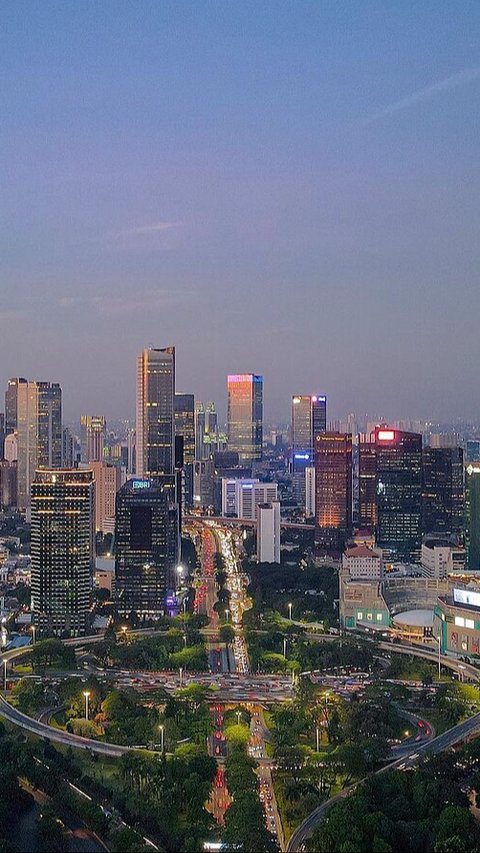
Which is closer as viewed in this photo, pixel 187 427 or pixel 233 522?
pixel 233 522

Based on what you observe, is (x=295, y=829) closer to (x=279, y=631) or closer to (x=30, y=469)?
(x=279, y=631)

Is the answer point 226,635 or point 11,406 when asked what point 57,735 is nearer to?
point 226,635

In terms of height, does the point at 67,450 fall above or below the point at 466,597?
above

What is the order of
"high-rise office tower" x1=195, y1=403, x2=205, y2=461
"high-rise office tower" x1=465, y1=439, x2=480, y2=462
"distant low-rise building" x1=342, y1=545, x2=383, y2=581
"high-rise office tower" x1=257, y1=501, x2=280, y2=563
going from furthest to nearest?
1. "high-rise office tower" x1=195, y1=403, x2=205, y2=461
2. "high-rise office tower" x1=465, y1=439, x2=480, y2=462
3. "high-rise office tower" x1=257, y1=501, x2=280, y2=563
4. "distant low-rise building" x1=342, y1=545, x2=383, y2=581

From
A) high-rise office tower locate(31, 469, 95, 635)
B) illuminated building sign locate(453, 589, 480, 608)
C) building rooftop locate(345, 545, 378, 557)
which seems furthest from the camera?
Result: building rooftop locate(345, 545, 378, 557)

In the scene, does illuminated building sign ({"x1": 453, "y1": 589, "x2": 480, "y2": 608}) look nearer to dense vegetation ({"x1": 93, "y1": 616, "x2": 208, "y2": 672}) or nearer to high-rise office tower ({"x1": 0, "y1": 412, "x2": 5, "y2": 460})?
dense vegetation ({"x1": 93, "y1": 616, "x2": 208, "y2": 672})

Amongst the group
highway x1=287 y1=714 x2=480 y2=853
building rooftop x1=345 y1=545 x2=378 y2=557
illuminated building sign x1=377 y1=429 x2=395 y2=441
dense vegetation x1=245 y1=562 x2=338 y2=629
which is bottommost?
highway x1=287 y1=714 x2=480 y2=853

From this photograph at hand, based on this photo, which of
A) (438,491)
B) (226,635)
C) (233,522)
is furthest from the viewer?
(233,522)

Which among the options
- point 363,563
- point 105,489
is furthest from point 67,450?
point 363,563

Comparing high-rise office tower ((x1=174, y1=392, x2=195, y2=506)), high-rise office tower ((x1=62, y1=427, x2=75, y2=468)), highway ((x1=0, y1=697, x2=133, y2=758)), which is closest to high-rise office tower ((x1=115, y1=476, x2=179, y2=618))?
highway ((x1=0, y1=697, x2=133, y2=758))

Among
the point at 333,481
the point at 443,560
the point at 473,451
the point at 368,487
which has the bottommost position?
the point at 443,560
